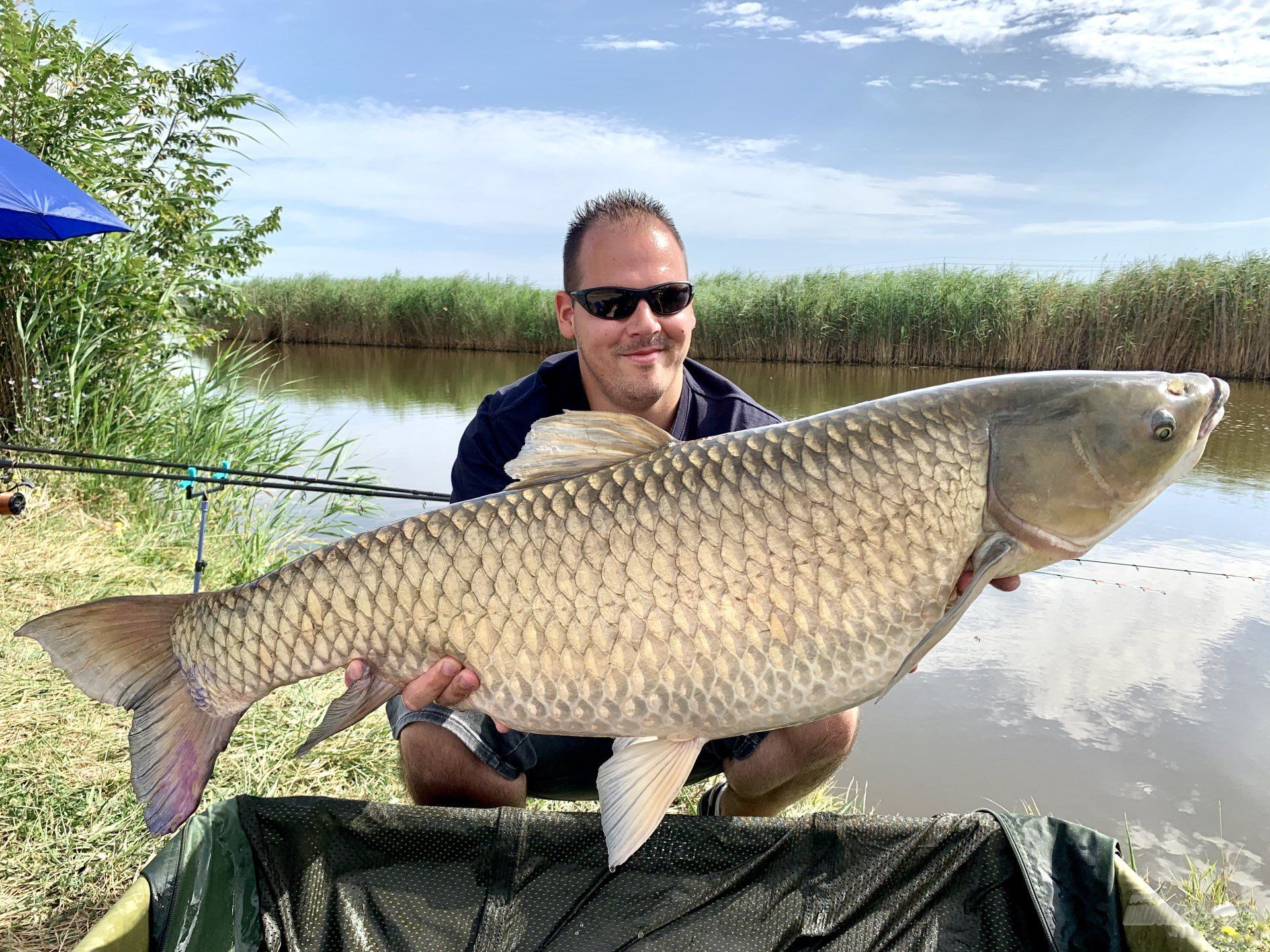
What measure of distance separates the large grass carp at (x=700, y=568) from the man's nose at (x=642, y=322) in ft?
2.01

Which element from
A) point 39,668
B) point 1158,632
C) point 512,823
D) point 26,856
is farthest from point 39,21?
point 1158,632

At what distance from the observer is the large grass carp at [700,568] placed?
1.17 m

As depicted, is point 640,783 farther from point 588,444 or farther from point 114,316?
point 114,316

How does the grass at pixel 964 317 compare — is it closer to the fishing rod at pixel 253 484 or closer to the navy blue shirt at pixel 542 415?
the fishing rod at pixel 253 484

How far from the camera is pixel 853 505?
116 centimetres

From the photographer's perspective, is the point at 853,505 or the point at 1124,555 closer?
the point at 853,505

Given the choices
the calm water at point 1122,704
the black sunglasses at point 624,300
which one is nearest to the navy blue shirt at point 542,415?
the black sunglasses at point 624,300

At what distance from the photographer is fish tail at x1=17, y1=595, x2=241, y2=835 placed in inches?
51.6

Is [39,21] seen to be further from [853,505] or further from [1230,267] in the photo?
[1230,267]

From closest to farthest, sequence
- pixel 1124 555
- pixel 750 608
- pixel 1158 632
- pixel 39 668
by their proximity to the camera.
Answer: pixel 750 608 → pixel 39 668 → pixel 1158 632 → pixel 1124 555

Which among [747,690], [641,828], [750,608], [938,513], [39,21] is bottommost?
[641,828]

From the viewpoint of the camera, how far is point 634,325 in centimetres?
188

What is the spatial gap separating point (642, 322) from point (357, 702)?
944 mm

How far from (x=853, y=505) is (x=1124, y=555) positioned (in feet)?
14.2
